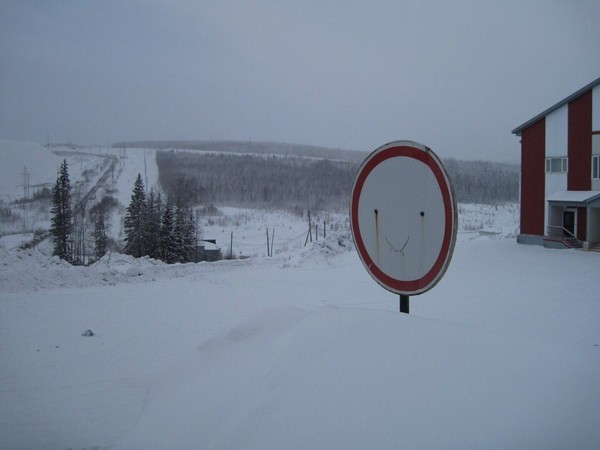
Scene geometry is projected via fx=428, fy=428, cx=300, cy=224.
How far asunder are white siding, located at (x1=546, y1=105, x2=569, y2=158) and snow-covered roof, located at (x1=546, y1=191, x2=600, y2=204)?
6.85 feet

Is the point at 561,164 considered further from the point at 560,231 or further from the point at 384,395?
the point at 384,395

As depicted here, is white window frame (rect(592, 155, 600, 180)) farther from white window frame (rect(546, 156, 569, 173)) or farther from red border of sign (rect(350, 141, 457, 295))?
red border of sign (rect(350, 141, 457, 295))

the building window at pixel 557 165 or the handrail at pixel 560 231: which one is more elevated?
the building window at pixel 557 165

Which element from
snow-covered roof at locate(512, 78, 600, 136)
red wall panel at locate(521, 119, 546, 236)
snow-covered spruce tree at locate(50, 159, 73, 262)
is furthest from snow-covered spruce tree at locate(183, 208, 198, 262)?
snow-covered roof at locate(512, 78, 600, 136)

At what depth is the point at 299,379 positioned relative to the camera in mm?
2092

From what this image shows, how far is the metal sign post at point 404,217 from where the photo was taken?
8.34 feet

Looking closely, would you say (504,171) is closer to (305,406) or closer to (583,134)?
(583,134)

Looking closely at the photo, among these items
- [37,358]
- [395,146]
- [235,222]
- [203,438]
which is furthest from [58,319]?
[235,222]

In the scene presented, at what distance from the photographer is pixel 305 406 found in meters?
1.89

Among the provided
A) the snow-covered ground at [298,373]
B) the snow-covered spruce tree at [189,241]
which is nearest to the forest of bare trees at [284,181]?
the snow-covered spruce tree at [189,241]

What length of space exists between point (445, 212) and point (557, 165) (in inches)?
929

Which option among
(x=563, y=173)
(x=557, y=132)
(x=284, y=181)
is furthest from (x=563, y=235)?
(x=284, y=181)

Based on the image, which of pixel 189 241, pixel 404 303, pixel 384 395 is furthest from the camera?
pixel 189 241

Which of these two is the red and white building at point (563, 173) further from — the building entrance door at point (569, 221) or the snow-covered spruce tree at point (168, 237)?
the snow-covered spruce tree at point (168, 237)
